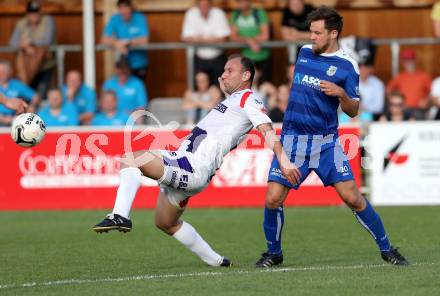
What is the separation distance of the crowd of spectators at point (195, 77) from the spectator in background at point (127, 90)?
0.05 ft

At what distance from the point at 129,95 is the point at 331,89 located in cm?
976

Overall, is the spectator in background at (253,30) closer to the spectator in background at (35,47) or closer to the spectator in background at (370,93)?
the spectator in background at (370,93)

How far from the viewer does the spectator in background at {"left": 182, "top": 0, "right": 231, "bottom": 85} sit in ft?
60.7

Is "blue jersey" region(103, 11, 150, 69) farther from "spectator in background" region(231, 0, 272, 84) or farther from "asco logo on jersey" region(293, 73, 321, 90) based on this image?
"asco logo on jersey" region(293, 73, 321, 90)

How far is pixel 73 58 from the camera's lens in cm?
2059

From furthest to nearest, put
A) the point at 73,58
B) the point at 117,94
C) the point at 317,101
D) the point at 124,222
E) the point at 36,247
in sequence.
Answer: the point at 73,58 → the point at 117,94 → the point at 36,247 → the point at 317,101 → the point at 124,222

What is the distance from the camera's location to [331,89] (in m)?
8.77

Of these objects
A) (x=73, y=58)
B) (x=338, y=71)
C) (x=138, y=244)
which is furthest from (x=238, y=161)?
(x=338, y=71)

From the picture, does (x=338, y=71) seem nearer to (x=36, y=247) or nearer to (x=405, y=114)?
(x=36, y=247)

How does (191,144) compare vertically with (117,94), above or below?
above

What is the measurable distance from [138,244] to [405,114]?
21.8 feet

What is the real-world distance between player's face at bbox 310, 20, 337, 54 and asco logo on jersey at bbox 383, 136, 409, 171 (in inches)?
273

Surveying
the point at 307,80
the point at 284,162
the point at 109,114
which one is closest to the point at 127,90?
the point at 109,114

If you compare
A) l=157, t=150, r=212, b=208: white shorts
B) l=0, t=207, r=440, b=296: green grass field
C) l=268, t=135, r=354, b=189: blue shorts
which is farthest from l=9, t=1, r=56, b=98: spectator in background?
l=268, t=135, r=354, b=189: blue shorts
